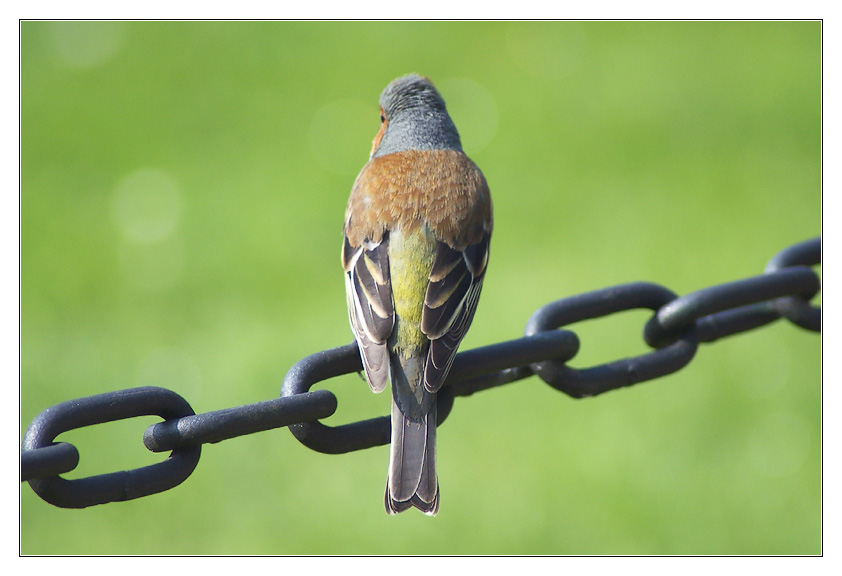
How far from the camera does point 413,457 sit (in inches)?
108

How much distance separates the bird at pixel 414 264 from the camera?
2754 mm

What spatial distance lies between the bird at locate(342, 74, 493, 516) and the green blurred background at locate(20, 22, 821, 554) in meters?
1.70

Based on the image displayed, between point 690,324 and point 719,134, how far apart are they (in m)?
5.42

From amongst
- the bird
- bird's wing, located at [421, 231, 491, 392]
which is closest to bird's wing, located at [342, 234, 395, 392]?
the bird

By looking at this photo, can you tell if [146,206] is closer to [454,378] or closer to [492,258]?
[492,258]

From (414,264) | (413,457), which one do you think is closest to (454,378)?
(413,457)

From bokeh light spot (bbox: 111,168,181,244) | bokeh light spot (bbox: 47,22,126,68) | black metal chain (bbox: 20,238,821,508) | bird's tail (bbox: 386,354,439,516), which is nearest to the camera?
black metal chain (bbox: 20,238,821,508)

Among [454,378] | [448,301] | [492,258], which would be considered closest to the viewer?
[454,378]

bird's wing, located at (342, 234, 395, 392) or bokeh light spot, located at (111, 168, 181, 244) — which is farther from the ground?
bokeh light spot, located at (111, 168, 181, 244)

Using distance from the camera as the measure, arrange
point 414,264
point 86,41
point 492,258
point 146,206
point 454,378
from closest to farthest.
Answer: point 454,378 < point 414,264 < point 492,258 < point 146,206 < point 86,41

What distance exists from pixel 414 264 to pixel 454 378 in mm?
742

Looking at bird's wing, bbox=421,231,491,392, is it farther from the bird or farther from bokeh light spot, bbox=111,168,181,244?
bokeh light spot, bbox=111,168,181,244

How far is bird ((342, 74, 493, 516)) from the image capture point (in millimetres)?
2754

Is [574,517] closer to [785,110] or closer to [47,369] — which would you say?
[47,369]
